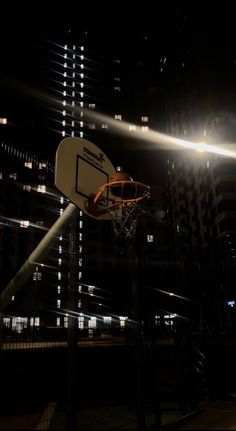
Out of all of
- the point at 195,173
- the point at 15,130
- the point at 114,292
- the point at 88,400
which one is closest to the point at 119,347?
the point at 88,400

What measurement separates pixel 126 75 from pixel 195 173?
33.1 meters

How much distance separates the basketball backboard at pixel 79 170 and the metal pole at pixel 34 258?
11.7 inches

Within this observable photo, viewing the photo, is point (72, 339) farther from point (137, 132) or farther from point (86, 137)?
point (86, 137)

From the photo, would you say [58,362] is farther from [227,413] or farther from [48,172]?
[48,172]

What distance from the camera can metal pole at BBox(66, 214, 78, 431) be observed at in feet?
15.3

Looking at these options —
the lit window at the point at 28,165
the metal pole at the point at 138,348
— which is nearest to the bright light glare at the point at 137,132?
the lit window at the point at 28,165

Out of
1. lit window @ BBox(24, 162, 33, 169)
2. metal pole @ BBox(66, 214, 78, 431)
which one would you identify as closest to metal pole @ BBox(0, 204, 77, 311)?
metal pole @ BBox(66, 214, 78, 431)

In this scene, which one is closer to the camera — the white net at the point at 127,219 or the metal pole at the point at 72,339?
the metal pole at the point at 72,339

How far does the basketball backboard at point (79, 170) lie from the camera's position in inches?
203

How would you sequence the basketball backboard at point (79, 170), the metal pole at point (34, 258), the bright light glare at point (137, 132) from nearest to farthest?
the metal pole at point (34, 258)
the basketball backboard at point (79, 170)
the bright light glare at point (137, 132)

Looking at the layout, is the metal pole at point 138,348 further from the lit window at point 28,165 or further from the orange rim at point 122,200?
the lit window at point 28,165

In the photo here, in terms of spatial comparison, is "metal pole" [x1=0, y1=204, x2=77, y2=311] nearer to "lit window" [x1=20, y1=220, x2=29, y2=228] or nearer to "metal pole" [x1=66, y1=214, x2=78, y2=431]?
"metal pole" [x1=66, y1=214, x2=78, y2=431]

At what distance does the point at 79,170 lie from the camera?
18.0ft

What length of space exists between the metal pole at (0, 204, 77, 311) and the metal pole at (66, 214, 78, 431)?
171 millimetres
